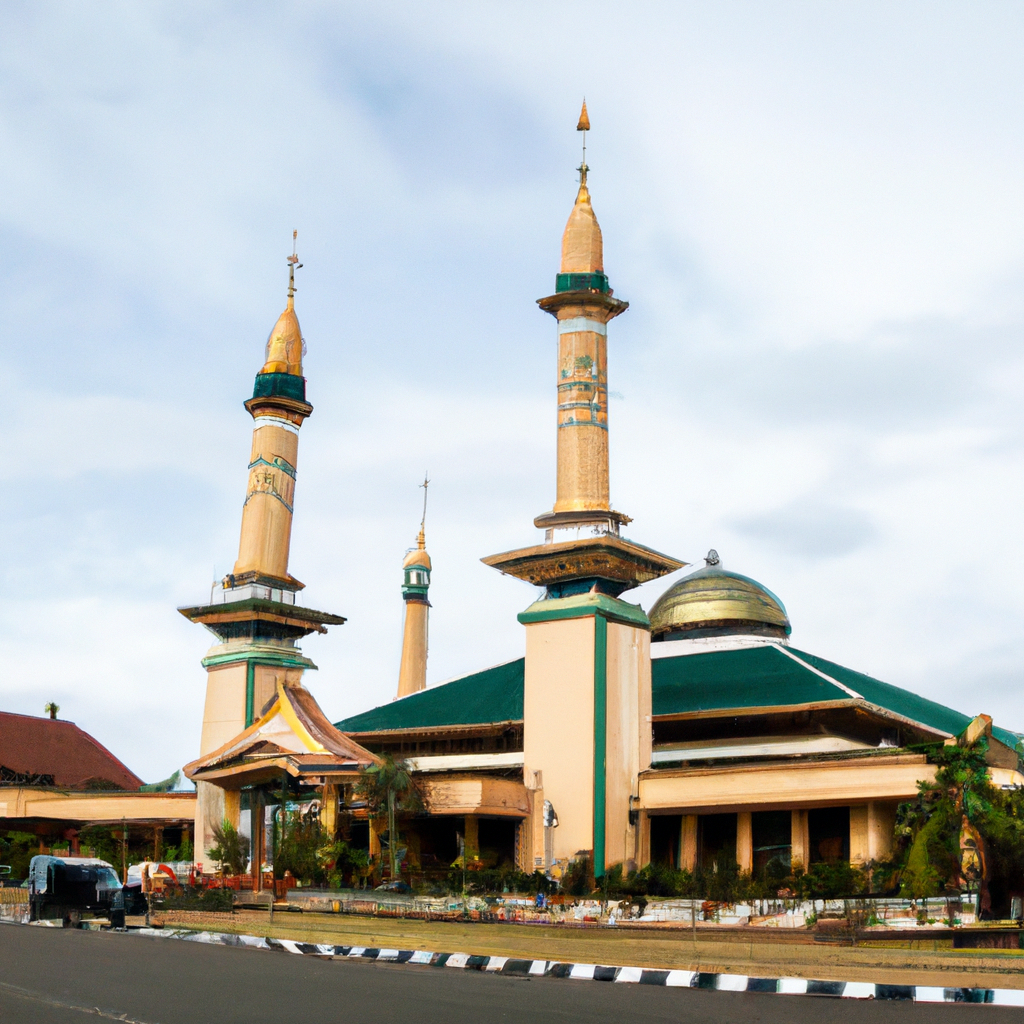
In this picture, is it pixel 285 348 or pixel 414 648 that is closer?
pixel 285 348

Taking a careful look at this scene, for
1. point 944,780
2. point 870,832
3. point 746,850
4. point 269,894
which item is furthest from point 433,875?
point 944,780

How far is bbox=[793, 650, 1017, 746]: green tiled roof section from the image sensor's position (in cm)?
3672

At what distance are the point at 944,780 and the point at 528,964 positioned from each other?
14680 mm

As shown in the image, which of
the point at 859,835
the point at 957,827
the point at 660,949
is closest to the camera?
the point at 660,949

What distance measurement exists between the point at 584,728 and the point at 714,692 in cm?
592

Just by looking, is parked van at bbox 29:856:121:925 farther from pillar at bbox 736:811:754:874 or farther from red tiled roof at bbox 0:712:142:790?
red tiled roof at bbox 0:712:142:790

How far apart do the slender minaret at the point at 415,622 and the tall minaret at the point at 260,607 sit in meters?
Answer: 12.8

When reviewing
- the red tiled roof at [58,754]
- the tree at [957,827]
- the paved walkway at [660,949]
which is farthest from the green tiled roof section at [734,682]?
the red tiled roof at [58,754]

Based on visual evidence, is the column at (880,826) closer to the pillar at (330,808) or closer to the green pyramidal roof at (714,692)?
the green pyramidal roof at (714,692)

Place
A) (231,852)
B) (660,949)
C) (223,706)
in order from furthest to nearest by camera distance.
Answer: (223,706) < (231,852) < (660,949)

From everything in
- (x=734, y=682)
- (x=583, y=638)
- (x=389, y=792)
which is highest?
(x=583, y=638)

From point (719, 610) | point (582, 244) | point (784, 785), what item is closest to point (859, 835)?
point (784, 785)

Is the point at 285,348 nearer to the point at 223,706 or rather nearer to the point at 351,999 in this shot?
the point at 223,706

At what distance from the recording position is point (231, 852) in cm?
3419
